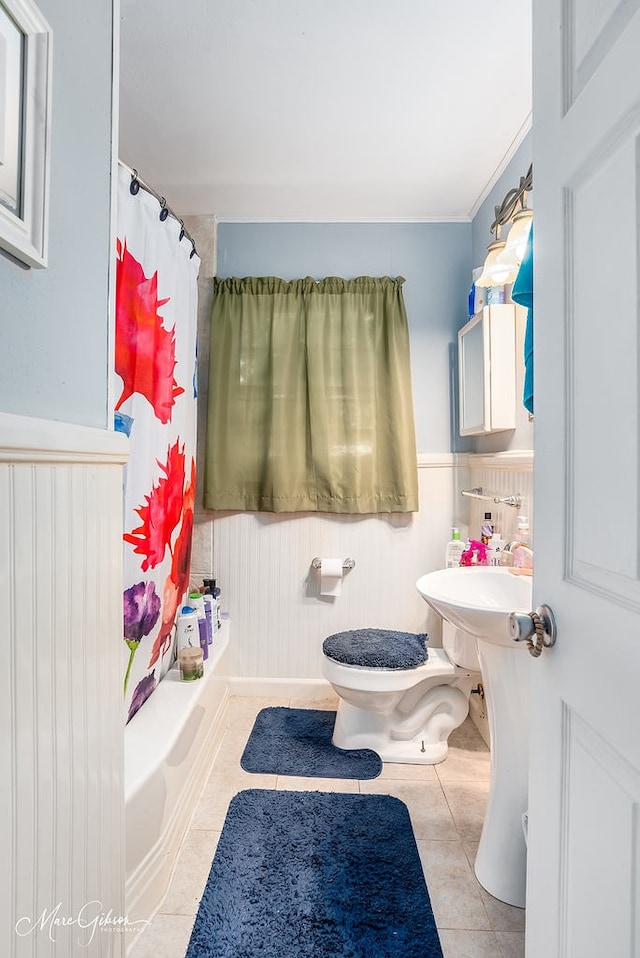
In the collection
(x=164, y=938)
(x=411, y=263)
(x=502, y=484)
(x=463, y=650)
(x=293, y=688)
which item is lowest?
(x=164, y=938)

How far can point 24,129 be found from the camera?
2.21 feet

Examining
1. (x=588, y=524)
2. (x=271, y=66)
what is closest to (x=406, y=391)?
(x=271, y=66)

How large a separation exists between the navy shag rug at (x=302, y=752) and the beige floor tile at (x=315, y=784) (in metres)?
0.02

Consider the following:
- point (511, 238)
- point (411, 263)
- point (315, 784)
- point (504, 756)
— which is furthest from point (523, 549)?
point (411, 263)

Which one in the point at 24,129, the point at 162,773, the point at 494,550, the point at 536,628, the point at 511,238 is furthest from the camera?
the point at 494,550

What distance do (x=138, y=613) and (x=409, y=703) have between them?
45.9 inches

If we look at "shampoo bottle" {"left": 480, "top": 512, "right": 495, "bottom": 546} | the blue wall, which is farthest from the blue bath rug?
the blue wall

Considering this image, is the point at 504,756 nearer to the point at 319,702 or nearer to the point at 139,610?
the point at 139,610

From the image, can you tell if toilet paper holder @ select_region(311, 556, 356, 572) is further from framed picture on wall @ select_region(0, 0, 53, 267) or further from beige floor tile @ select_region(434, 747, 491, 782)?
framed picture on wall @ select_region(0, 0, 53, 267)

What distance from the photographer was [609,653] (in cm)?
67

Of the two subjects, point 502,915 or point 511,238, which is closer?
point 502,915

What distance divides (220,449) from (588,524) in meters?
2.13

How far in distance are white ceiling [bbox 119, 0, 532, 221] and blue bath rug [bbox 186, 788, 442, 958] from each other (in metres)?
2.39

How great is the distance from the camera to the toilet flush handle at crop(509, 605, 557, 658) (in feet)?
2.74
